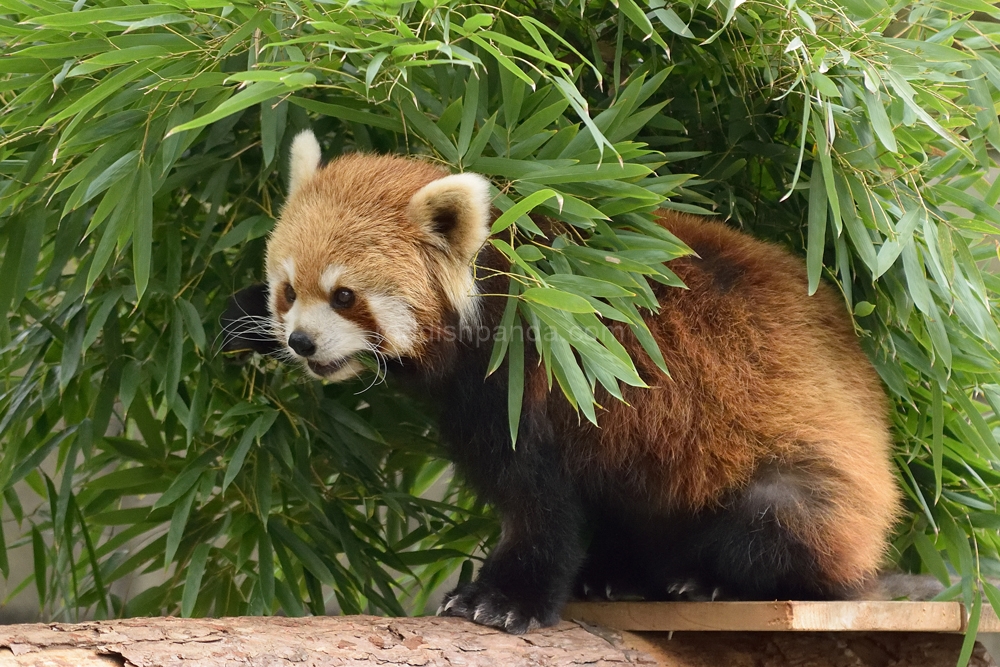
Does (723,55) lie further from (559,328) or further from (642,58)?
(559,328)

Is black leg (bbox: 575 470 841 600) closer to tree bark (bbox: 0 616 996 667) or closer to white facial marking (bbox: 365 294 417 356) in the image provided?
tree bark (bbox: 0 616 996 667)

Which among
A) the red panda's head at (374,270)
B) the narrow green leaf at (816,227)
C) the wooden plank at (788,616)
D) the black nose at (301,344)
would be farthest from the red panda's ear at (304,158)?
the wooden plank at (788,616)

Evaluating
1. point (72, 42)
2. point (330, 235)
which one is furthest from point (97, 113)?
point (330, 235)

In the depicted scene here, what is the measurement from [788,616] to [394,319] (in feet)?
3.73

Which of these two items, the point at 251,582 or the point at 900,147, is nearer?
the point at 900,147

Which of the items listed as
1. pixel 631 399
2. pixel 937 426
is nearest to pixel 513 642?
pixel 631 399

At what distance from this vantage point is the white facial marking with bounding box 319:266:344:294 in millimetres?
2133

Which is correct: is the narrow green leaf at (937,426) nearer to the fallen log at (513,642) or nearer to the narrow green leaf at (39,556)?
the fallen log at (513,642)

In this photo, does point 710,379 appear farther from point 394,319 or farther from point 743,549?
point 394,319

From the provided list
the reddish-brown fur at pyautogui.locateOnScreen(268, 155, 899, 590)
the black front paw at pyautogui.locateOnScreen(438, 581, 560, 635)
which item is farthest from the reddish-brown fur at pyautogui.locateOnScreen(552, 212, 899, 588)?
the black front paw at pyautogui.locateOnScreen(438, 581, 560, 635)

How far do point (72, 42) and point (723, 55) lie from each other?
157 centimetres

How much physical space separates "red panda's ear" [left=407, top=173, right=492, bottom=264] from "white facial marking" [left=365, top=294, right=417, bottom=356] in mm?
178

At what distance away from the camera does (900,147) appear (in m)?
2.22

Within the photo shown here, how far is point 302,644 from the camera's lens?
177 centimetres
